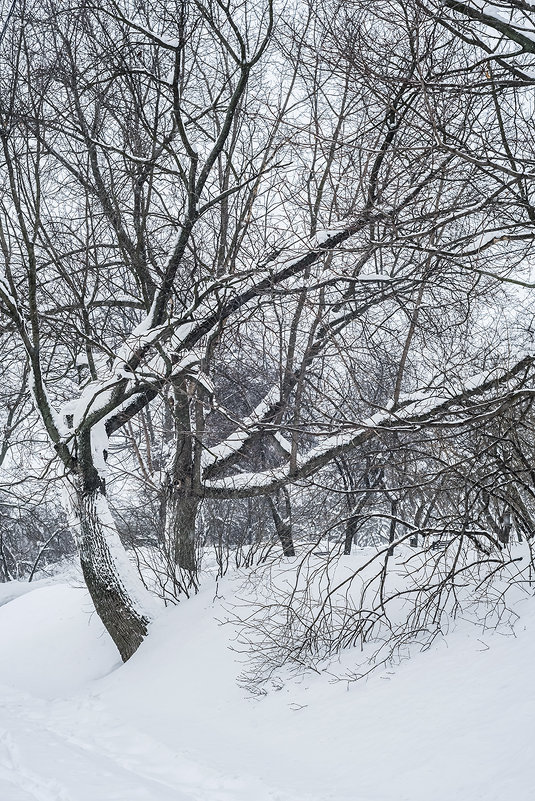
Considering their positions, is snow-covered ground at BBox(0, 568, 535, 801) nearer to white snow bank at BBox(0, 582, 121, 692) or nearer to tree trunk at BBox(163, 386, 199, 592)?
white snow bank at BBox(0, 582, 121, 692)

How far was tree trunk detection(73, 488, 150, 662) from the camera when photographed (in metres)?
8.59

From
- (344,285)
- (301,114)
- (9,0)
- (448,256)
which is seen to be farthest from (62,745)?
(9,0)

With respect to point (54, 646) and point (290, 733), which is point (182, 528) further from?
point (290, 733)

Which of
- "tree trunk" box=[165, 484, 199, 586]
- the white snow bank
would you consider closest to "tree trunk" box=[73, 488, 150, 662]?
the white snow bank

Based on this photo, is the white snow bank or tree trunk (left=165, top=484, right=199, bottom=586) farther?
tree trunk (left=165, top=484, right=199, bottom=586)

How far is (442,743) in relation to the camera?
403cm

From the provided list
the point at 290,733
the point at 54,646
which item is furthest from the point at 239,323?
the point at 54,646

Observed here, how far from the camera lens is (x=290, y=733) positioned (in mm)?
5137

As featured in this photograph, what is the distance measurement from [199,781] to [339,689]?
1361 mm

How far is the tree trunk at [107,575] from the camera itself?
8.59 metres

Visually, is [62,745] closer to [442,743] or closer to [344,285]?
[442,743]

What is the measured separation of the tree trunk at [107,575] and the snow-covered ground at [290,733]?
0.87m

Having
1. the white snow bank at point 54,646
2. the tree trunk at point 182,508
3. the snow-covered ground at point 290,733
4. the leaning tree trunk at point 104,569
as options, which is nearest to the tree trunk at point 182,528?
the tree trunk at point 182,508

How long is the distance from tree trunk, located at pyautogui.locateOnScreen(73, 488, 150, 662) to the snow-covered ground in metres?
0.87
